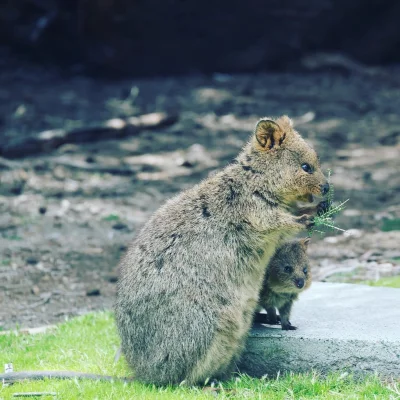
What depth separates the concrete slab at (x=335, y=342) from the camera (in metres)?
5.50

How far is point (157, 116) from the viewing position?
50.2 feet

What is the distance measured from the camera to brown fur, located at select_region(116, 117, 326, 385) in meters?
5.48

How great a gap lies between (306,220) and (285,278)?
511 mm

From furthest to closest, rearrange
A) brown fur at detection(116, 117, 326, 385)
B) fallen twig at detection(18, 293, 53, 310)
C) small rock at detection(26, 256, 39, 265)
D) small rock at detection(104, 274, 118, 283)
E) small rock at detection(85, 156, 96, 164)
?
small rock at detection(85, 156, 96, 164), small rock at detection(26, 256, 39, 265), small rock at detection(104, 274, 118, 283), fallen twig at detection(18, 293, 53, 310), brown fur at detection(116, 117, 326, 385)

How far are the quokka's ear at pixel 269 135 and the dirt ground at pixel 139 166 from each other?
9.83 ft

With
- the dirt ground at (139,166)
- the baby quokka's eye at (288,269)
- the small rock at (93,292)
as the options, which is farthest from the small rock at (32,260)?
the baby quokka's eye at (288,269)

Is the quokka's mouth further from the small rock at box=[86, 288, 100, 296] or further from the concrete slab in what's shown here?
the small rock at box=[86, 288, 100, 296]

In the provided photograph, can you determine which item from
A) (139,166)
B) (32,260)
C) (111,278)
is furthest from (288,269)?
(139,166)

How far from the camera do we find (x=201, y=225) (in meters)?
5.71

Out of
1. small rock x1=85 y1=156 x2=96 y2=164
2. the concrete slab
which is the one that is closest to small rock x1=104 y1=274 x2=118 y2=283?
the concrete slab

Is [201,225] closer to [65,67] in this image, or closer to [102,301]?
[102,301]

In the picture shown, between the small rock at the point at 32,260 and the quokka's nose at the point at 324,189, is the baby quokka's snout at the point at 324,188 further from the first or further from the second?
the small rock at the point at 32,260

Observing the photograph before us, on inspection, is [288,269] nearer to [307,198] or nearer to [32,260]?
[307,198]

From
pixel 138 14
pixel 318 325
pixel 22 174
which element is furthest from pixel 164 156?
pixel 318 325
